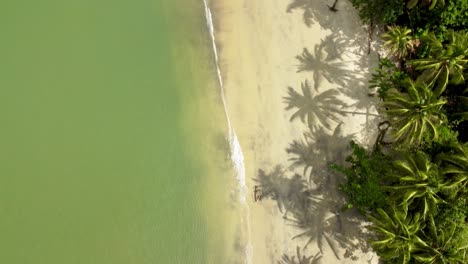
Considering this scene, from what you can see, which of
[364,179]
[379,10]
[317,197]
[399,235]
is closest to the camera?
A: [399,235]

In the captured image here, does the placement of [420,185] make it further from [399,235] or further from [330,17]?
[330,17]

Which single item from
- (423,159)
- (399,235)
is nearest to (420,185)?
(423,159)

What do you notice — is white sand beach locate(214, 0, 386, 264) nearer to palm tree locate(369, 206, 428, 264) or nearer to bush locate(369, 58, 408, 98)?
bush locate(369, 58, 408, 98)

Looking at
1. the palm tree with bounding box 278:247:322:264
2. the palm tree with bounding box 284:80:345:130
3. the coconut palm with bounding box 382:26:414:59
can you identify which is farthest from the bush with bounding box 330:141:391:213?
the coconut palm with bounding box 382:26:414:59

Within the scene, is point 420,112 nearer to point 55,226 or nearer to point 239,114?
point 239,114

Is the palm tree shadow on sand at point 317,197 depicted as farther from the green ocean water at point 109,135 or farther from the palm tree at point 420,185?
the palm tree at point 420,185

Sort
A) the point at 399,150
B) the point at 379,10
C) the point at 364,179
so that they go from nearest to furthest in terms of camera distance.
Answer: the point at 399,150 → the point at 364,179 → the point at 379,10

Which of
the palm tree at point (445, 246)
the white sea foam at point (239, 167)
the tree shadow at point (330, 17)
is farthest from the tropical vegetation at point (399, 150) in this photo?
the white sea foam at point (239, 167)
